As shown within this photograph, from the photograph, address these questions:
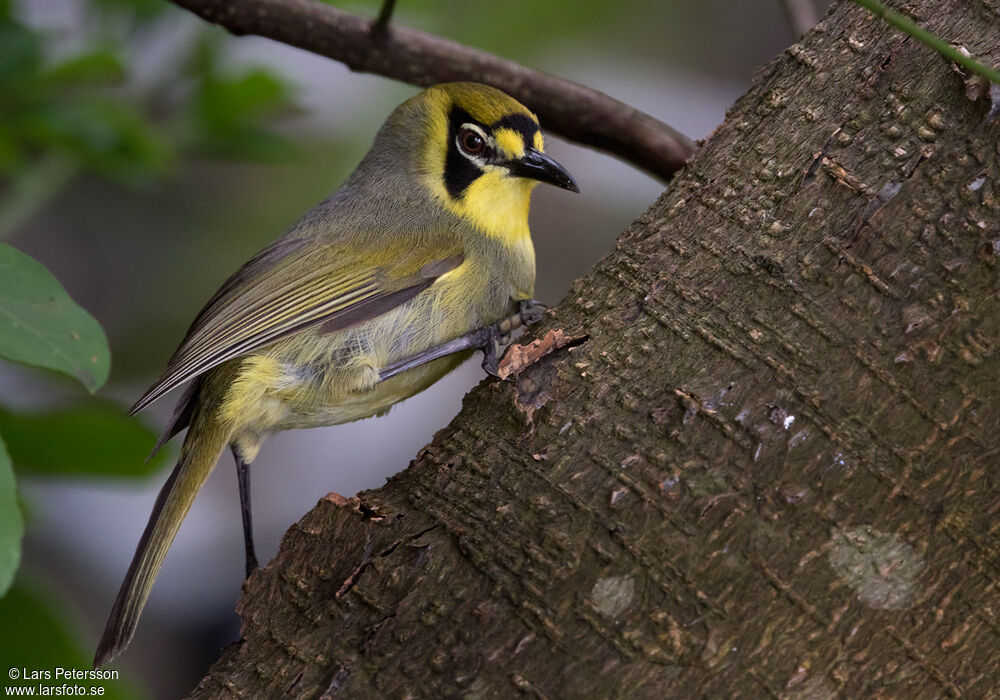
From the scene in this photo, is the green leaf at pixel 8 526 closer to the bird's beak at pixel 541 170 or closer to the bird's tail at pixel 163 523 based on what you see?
the bird's tail at pixel 163 523

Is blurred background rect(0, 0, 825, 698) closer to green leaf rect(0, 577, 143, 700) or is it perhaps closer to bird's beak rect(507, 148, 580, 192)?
green leaf rect(0, 577, 143, 700)

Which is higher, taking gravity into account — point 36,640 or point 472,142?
point 472,142

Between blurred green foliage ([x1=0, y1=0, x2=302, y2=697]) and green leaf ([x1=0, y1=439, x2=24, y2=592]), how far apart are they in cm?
115

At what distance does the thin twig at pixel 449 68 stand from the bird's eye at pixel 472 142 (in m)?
0.20

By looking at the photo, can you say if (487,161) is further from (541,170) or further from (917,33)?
(917,33)

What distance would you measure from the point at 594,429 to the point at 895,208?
642mm

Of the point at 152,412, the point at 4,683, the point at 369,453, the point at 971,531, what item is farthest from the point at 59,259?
the point at 971,531

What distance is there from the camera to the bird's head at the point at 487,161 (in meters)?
3.42

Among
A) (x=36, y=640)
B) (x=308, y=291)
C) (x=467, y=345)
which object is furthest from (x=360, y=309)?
(x=36, y=640)

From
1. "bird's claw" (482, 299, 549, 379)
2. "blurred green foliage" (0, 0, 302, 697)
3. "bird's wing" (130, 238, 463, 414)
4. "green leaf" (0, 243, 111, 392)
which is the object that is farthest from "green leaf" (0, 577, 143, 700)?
"bird's claw" (482, 299, 549, 379)

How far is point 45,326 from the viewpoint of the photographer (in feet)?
4.84

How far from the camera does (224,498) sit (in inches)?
234

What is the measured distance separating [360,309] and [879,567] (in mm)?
1949

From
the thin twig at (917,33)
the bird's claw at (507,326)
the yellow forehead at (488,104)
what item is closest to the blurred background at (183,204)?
the yellow forehead at (488,104)
